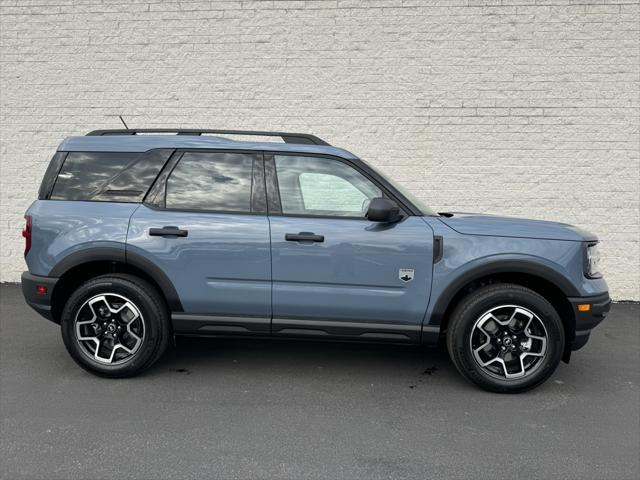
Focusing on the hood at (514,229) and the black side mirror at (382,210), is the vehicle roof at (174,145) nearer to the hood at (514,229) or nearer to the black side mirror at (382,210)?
the black side mirror at (382,210)

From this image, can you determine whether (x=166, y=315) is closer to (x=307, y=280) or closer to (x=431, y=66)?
(x=307, y=280)

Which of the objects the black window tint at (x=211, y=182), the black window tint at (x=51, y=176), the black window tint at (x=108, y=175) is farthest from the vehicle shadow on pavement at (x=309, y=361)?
the black window tint at (x=51, y=176)

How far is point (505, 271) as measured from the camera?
3.59m

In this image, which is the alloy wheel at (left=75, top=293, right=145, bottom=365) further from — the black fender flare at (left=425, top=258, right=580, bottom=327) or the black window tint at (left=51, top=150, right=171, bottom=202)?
the black fender flare at (left=425, top=258, right=580, bottom=327)

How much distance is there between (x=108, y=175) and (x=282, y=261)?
155 centimetres

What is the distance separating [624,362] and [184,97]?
623cm

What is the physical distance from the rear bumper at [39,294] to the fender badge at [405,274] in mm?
2633

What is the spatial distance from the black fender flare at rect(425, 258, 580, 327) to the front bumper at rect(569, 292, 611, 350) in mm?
71

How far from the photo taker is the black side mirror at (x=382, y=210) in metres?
3.50

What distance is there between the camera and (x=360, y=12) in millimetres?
6754

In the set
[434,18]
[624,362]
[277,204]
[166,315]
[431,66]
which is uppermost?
[434,18]

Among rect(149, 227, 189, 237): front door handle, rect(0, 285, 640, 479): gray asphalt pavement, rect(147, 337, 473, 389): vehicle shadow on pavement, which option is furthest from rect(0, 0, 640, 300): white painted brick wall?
rect(149, 227, 189, 237): front door handle

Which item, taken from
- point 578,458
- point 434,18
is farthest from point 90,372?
point 434,18

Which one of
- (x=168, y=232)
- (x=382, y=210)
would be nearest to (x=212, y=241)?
(x=168, y=232)
